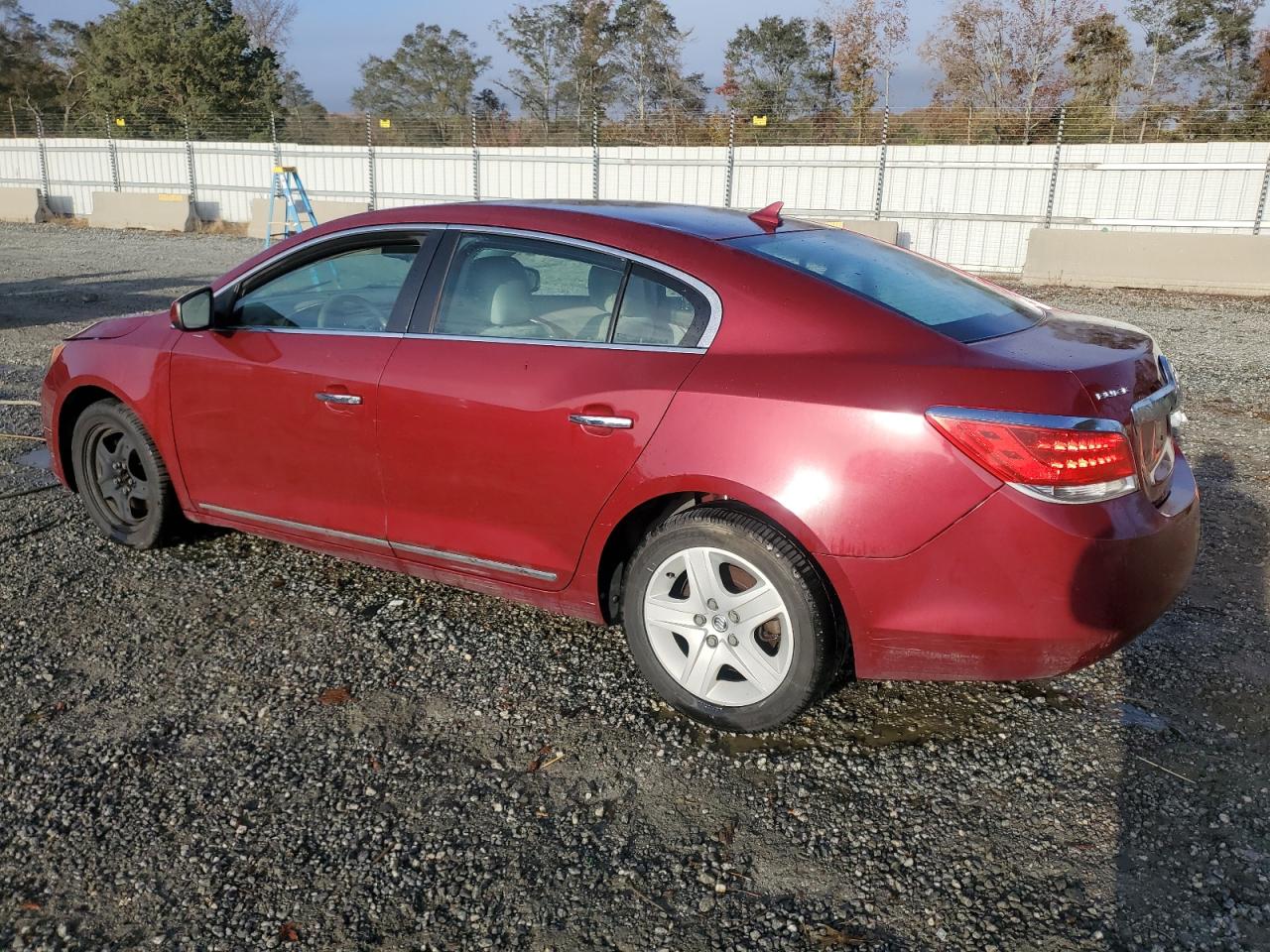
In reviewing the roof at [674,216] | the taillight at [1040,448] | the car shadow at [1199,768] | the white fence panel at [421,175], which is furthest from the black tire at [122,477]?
the white fence panel at [421,175]

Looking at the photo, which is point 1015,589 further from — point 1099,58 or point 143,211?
point 1099,58

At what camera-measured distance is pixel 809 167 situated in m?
20.6

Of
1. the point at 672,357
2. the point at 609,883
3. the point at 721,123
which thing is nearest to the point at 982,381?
the point at 672,357

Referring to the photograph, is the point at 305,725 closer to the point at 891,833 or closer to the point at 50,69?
the point at 891,833

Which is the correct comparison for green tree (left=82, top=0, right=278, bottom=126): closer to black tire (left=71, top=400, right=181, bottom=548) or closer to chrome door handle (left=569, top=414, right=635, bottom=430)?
black tire (left=71, top=400, right=181, bottom=548)

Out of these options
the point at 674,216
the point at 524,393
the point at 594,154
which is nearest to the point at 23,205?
the point at 594,154

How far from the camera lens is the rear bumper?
271 centimetres

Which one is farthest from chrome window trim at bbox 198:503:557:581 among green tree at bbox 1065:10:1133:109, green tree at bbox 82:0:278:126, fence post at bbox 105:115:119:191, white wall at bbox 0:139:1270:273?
green tree at bbox 82:0:278:126

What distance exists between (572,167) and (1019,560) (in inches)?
837

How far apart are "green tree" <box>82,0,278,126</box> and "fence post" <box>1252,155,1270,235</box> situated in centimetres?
3458

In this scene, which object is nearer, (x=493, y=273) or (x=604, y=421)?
(x=604, y=421)

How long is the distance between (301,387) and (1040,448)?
2.58 meters

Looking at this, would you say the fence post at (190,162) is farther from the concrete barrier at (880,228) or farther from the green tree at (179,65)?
the concrete barrier at (880,228)

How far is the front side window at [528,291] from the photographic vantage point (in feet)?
11.1
